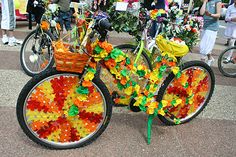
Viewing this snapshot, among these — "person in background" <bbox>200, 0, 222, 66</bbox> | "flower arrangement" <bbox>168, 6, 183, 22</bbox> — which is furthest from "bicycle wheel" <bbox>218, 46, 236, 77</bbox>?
"flower arrangement" <bbox>168, 6, 183, 22</bbox>

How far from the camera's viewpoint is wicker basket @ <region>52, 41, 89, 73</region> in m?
2.38

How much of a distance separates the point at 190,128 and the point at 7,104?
2449 millimetres

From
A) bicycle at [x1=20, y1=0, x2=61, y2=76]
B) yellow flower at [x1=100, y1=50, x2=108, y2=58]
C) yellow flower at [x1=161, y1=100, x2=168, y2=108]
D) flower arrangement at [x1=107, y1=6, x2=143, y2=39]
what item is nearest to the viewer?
yellow flower at [x1=100, y1=50, x2=108, y2=58]

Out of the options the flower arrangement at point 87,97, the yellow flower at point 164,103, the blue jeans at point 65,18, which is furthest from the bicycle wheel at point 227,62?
the blue jeans at point 65,18

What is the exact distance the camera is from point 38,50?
4.54 meters

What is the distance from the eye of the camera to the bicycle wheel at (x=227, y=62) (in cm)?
570

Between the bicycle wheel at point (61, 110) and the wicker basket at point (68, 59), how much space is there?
98 millimetres

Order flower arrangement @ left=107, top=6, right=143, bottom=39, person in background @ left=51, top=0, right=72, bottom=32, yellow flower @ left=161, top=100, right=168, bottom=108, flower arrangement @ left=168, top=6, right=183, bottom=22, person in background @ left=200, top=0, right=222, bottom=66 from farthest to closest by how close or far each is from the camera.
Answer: person in background @ left=51, top=0, right=72, bottom=32, person in background @ left=200, top=0, right=222, bottom=66, flower arrangement @ left=107, top=6, right=143, bottom=39, flower arrangement @ left=168, top=6, right=183, bottom=22, yellow flower @ left=161, top=100, right=168, bottom=108

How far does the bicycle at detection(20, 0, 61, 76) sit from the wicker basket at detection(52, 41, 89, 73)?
1931 millimetres

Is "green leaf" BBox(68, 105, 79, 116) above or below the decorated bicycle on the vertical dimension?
below

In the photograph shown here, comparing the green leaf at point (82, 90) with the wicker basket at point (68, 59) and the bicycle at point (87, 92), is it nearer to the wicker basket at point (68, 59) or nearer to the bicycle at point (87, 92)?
the bicycle at point (87, 92)

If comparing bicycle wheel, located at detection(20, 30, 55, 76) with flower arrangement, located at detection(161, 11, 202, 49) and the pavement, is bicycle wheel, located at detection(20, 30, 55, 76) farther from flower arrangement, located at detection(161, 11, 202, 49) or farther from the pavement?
flower arrangement, located at detection(161, 11, 202, 49)

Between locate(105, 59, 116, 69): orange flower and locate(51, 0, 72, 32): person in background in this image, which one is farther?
locate(51, 0, 72, 32): person in background

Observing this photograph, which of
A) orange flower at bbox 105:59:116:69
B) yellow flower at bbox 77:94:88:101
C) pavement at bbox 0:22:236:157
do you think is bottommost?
pavement at bbox 0:22:236:157
